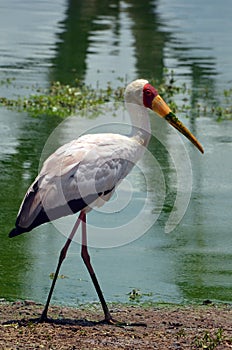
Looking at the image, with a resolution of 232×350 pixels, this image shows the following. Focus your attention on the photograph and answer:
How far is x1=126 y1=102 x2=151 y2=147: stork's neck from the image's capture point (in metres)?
6.35

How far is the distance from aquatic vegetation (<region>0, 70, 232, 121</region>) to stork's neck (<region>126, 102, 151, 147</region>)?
5053 millimetres

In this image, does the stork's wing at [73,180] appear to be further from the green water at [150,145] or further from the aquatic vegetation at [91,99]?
the aquatic vegetation at [91,99]

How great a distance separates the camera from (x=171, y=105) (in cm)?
1185

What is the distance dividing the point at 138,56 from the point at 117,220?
24.0 feet

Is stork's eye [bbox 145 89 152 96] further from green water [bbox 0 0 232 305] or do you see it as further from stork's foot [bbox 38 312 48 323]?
stork's foot [bbox 38 312 48 323]

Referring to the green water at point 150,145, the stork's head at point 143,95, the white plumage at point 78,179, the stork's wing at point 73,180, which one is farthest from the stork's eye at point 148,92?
the green water at point 150,145

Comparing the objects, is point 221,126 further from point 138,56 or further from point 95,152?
point 95,152

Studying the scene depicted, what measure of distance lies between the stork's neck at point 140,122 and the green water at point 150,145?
100 centimetres

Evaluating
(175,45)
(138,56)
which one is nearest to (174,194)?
(138,56)

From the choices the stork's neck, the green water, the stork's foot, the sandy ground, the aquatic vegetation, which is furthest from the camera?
the aquatic vegetation

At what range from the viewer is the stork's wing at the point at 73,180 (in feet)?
19.3

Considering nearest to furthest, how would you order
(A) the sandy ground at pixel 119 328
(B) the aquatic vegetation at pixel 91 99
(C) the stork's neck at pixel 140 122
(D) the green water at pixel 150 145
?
(A) the sandy ground at pixel 119 328 → (C) the stork's neck at pixel 140 122 → (D) the green water at pixel 150 145 → (B) the aquatic vegetation at pixel 91 99

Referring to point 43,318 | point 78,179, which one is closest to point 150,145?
point 78,179

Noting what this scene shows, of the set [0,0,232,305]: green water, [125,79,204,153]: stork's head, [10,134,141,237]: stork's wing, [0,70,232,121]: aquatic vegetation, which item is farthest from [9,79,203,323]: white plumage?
[0,70,232,121]: aquatic vegetation
